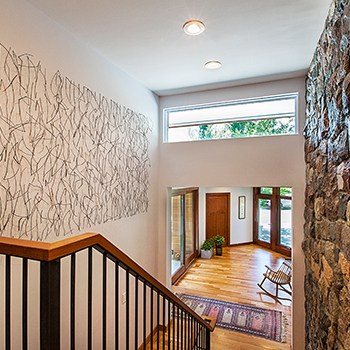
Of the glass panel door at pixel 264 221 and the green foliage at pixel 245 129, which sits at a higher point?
the green foliage at pixel 245 129

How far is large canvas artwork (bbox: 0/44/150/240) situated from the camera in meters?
1.65

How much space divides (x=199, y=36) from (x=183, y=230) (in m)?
4.54

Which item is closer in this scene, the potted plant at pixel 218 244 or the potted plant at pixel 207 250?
the potted plant at pixel 207 250

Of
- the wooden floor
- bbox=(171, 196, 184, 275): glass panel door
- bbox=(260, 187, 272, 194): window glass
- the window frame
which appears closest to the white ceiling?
the window frame

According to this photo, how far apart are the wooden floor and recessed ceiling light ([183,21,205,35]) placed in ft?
12.4

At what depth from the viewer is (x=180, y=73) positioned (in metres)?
2.92

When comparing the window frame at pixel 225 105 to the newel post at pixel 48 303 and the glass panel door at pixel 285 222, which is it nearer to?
the newel post at pixel 48 303

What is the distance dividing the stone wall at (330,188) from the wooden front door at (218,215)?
537cm

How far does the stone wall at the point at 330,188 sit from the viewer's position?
4.68 ft

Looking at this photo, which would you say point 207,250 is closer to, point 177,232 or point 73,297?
point 177,232

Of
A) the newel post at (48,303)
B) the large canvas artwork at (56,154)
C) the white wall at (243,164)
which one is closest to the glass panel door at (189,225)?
the white wall at (243,164)

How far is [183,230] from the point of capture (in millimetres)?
5941

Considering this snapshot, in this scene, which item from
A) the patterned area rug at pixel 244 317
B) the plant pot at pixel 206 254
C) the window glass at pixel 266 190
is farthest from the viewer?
the window glass at pixel 266 190

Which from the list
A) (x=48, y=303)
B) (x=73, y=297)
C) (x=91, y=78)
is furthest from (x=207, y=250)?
(x=48, y=303)
